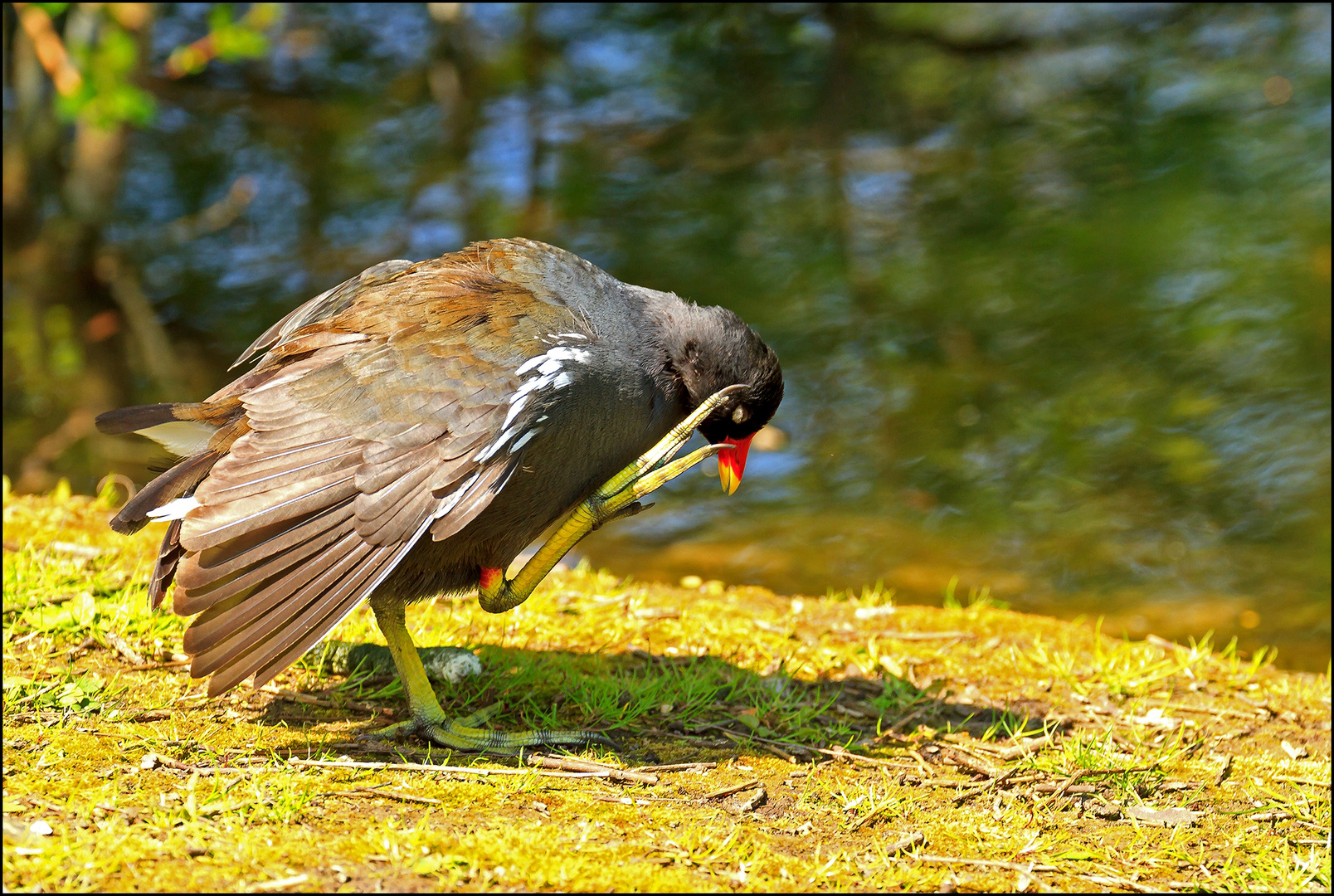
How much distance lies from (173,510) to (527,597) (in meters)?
0.98

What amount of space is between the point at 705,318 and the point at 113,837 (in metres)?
2.13

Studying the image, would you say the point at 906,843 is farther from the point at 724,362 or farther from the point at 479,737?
the point at 724,362

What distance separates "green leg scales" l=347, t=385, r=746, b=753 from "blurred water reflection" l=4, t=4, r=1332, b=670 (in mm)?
2762

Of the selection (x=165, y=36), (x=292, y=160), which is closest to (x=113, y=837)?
(x=292, y=160)

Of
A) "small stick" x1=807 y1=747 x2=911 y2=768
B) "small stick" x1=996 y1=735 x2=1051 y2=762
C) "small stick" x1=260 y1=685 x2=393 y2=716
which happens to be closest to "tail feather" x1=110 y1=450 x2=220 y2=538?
"small stick" x1=260 y1=685 x2=393 y2=716

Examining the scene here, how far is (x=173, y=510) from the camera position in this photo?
2846 millimetres

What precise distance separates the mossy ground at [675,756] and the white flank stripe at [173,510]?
551 mm

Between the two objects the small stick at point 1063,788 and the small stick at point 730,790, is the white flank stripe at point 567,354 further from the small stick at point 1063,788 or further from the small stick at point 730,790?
the small stick at point 1063,788

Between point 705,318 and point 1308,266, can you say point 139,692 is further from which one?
point 1308,266

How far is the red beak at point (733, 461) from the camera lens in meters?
3.86

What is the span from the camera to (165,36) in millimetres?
12344

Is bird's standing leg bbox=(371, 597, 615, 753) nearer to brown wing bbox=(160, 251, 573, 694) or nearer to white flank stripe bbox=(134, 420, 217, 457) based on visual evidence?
brown wing bbox=(160, 251, 573, 694)

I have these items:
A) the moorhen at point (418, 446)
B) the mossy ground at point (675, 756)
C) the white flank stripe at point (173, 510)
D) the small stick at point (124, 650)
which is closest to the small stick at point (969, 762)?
the mossy ground at point (675, 756)

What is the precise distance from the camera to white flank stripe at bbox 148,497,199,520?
9.26ft
